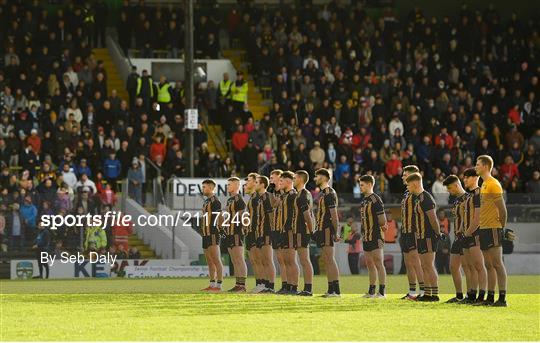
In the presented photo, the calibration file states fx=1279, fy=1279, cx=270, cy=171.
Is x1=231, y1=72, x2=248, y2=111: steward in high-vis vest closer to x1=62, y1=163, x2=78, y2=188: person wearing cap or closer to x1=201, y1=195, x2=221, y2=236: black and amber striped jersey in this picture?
x1=62, y1=163, x2=78, y2=188: person wearing cap

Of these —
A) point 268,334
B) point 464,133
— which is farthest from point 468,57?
point 268,334

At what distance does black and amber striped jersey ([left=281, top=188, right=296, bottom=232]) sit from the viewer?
67.5 ft

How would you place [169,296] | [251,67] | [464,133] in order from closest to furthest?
1. [169,296]
2. [464,133]
3. [251,67]

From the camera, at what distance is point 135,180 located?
29672mm

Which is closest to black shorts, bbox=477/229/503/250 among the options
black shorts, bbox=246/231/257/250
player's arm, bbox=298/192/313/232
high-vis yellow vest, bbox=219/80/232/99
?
player's arm, bbox=298/192/313/232

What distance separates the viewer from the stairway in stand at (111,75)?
1454 inches

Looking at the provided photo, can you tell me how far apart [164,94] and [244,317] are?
18.7 metres

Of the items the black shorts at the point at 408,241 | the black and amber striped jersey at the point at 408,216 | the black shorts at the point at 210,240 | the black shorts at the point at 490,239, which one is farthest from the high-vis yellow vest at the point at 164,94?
the black shorts at the point at 490,239

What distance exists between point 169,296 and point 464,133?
58.5 ft

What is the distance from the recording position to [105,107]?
33188 millimetres

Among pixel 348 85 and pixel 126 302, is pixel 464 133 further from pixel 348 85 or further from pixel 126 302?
pixel 126 302

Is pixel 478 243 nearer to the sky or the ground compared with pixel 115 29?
nearer to the ground

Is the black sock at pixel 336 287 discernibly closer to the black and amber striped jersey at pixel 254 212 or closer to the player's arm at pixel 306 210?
the player's arm at pixel 306 210

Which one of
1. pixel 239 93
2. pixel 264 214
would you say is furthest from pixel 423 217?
pixel 239 93
